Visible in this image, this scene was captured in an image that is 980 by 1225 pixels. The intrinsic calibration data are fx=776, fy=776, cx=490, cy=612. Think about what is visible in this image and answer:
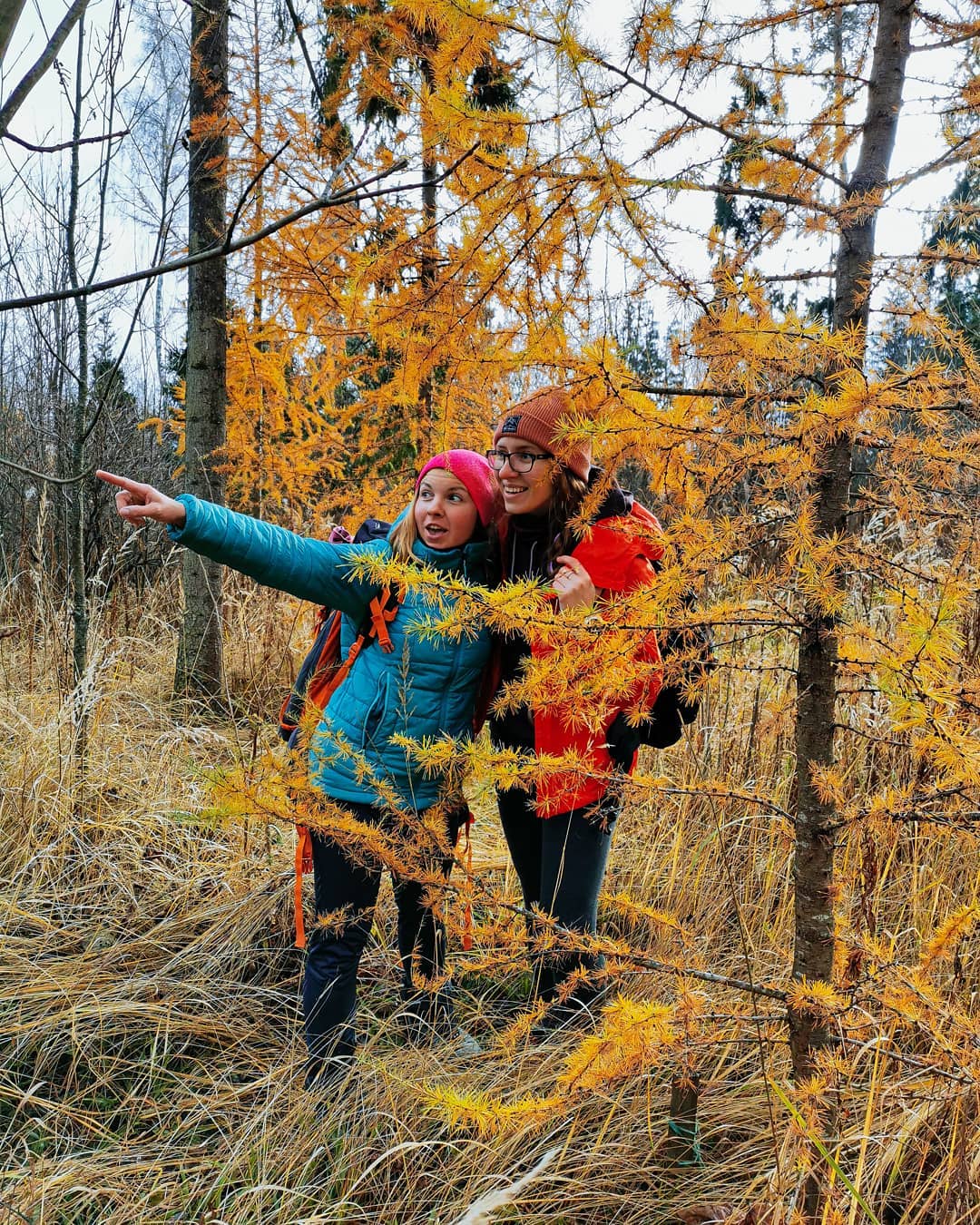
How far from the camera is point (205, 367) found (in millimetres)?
4195

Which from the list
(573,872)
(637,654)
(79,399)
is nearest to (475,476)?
(637,654)

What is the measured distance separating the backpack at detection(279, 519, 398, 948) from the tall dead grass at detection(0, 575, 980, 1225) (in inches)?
11.5

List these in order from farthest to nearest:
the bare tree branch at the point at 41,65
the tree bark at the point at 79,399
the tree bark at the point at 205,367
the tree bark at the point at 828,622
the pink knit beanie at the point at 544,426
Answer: the tree bark at the point at 205,367
the tree bark at the point at 79,399
the pink knit beanie at the point at 544,426
the tree bark at the point at 828,622
the bare tree branch at the point at 41,65

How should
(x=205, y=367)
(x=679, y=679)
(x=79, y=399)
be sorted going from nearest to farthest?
1. (x=679, y=679)
2. (x=79, y=399)
3. (x=205, y=367)

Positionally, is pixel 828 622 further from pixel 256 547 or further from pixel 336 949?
pixel 336 949

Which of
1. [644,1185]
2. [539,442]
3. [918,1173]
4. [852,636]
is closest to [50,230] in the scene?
[539,442]

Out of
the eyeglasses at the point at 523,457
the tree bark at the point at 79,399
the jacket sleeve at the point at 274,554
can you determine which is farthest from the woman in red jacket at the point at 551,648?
the tree bark at the point at 79,399

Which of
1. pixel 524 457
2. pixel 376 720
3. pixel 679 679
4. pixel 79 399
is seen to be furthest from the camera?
pixel 79 399

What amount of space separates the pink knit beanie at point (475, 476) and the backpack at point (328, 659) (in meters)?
0.27

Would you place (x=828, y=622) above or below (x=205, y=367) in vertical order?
below

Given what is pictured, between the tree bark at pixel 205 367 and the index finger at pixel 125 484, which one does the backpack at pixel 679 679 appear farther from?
the tree bark at pixel 205 367

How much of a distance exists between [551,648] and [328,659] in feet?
2.81

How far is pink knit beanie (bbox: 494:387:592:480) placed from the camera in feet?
4.94

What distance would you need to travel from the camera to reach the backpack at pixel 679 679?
1.30 meters
